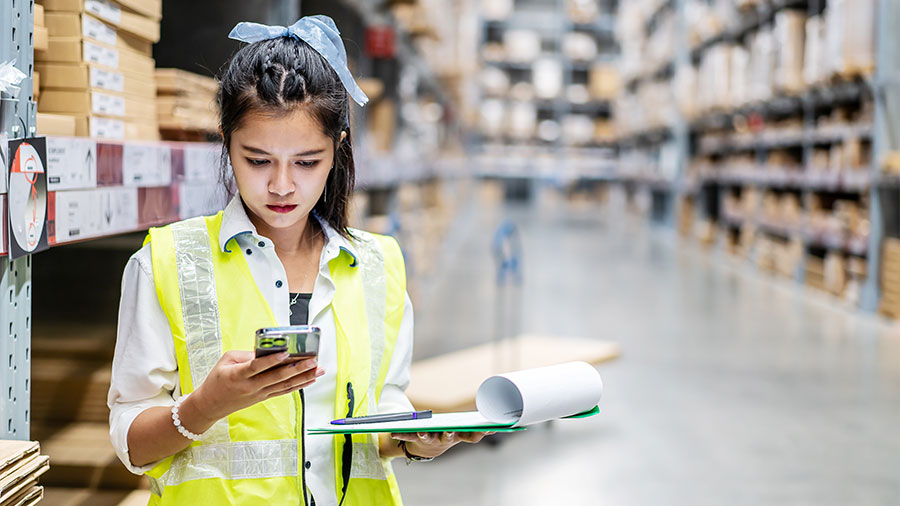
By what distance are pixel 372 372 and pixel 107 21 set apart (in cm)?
106

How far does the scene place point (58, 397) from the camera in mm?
2254

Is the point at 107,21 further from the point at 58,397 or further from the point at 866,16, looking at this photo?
the point at 866,16

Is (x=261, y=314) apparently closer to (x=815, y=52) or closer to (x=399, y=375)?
(x=399, y=375)

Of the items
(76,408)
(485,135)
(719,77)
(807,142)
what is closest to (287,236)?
(76,408)

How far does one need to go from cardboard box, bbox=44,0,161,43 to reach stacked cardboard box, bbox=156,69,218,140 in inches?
5.0

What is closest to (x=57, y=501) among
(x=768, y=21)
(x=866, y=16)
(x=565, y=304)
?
(x=565, y=304)

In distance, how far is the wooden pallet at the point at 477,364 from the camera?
352cm

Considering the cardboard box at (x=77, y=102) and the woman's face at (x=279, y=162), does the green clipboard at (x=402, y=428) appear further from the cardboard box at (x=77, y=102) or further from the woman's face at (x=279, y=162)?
the cardboard box at (x=77, y=102)

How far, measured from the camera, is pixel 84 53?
1791 millimetres

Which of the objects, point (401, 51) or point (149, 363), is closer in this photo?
point (149, 363)

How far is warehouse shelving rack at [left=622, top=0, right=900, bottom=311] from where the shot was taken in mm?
6902

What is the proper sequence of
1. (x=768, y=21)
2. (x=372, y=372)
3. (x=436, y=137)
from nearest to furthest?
(x=372, y=372) → (x=768, y=21) → (x=436, y=137)

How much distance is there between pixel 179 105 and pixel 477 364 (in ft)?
7.45

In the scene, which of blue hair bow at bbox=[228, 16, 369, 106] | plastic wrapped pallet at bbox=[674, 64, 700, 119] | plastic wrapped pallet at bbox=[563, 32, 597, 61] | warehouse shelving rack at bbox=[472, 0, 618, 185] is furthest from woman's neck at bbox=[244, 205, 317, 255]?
plastic wrapped pallet at bbox=[563, 32, 597, 61]
